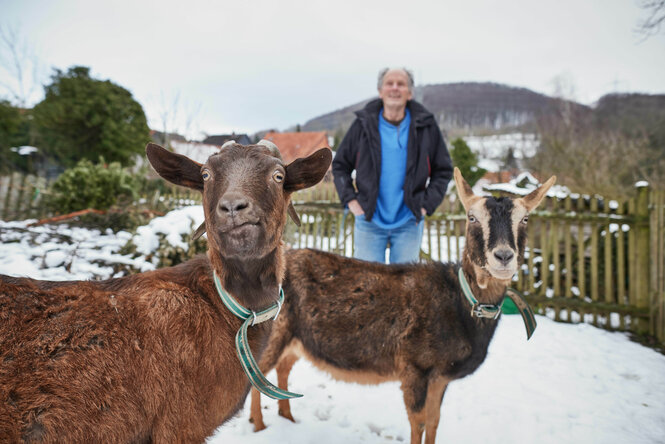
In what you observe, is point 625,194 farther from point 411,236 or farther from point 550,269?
point 411,236

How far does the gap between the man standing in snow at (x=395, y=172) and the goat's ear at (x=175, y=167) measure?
2252mm

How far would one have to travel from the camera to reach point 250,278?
1844mm

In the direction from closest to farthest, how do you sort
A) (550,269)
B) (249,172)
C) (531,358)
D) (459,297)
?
(249,172) < (459,297) < (531,358) < (550,269)

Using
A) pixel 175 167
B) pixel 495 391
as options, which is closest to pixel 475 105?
pixel 495 391

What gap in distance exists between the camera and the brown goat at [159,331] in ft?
4.30

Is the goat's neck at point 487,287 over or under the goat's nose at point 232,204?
under

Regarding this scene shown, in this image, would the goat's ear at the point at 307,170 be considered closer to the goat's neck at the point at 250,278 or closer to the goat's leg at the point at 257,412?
the goat's neck at the point at 250,278

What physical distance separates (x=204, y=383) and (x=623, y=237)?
22.7 feet

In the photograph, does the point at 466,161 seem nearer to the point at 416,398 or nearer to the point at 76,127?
the point at 76,127

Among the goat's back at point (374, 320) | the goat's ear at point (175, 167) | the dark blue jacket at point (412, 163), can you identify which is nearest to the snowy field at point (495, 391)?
the goat's back at point (374, 320)

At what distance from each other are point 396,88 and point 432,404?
10.0ft

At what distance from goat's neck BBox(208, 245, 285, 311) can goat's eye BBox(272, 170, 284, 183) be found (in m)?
0.39

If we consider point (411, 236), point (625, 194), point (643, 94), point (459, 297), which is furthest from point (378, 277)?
point (643, 94)

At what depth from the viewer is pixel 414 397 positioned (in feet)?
9.39
